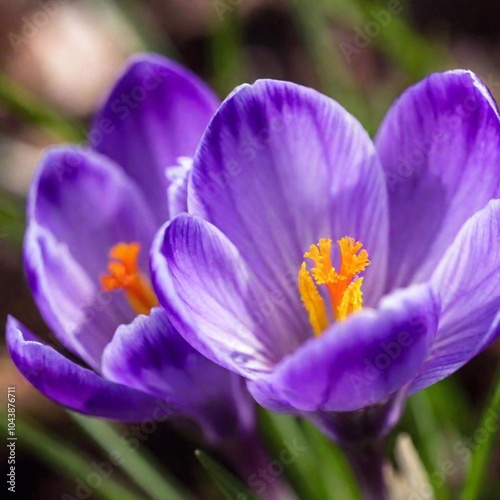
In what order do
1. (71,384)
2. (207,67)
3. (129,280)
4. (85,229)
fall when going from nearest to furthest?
(71,384)
(129,280)
(85,229)
(207,67)

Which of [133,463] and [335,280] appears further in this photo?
[133,463]

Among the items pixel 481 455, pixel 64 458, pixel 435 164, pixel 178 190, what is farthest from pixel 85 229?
pixel 481 455

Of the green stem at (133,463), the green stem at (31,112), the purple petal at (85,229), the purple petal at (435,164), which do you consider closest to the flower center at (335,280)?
the purple petal at (435,164)

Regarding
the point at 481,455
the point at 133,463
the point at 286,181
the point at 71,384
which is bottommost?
the point at 133,463

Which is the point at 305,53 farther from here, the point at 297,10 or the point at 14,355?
the point at 14,355

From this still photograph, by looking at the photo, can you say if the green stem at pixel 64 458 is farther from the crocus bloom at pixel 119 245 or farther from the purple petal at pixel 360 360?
the purple petal at pixel 360 360

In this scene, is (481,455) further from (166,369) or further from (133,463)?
(133,463)

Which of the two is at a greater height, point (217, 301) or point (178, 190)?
point (178, 190)

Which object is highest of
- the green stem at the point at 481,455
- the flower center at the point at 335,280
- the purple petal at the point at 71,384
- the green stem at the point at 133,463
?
the flower center at the point at 335,280
